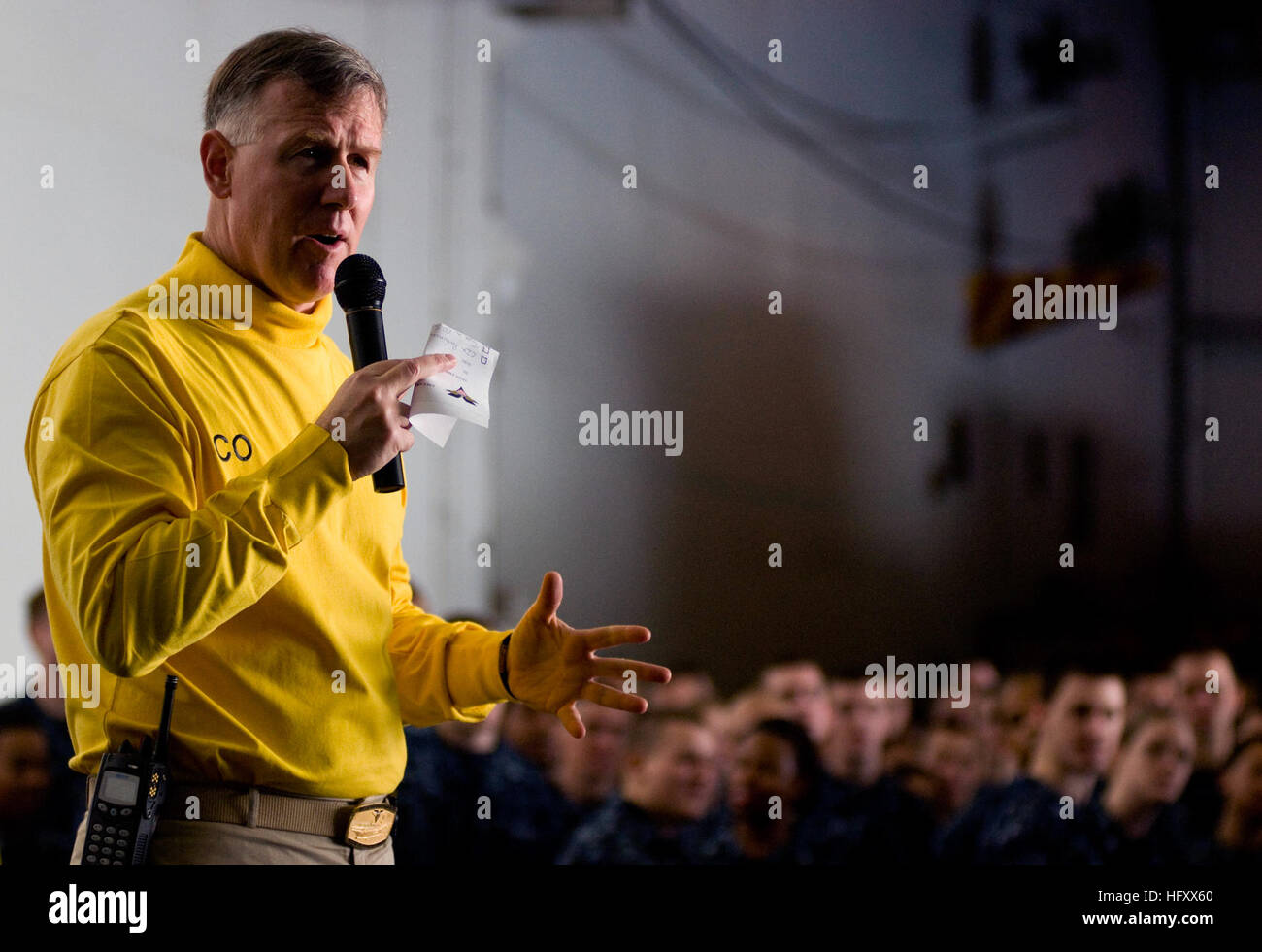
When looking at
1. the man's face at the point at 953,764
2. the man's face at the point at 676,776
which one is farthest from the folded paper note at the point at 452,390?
the man's face at the point at 953,764

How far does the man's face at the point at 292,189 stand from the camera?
1.30m

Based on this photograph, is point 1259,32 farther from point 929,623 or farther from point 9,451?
point 9,451

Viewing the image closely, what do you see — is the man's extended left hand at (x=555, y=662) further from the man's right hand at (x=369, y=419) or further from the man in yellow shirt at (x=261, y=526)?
the man's right hand at (x=369, y=419)

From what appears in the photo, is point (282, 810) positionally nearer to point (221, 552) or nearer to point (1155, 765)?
point (221, 552)

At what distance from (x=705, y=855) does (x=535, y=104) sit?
2.27 m

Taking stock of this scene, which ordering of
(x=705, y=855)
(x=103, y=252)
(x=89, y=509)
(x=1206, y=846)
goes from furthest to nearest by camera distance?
1. (x=103, y=252)
2. (x=1206, y=846)
3. (x=705, y=855)
4. (x=89, y=509)

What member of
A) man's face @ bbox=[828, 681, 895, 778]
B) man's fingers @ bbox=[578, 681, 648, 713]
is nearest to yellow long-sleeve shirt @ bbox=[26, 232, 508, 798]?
man's fingers @ bbox=[578, 681, 648, 713]

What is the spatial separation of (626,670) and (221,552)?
49 centimetres

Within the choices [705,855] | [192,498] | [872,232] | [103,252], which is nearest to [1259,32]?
[872,232]

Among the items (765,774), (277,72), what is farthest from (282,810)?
(765,774)

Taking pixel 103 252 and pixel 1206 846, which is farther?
pixel 103 252

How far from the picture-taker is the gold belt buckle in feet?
4.18

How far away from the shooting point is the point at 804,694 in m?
3.29

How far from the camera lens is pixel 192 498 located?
3.83 feet
